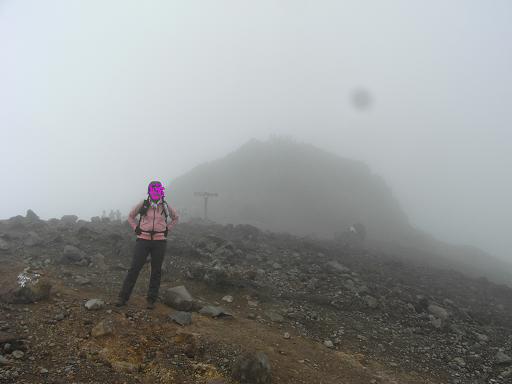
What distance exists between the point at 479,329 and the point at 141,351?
10599 millimetres

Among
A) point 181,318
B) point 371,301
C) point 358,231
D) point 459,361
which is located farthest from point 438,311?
point 358,231

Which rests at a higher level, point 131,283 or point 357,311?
point 131,283

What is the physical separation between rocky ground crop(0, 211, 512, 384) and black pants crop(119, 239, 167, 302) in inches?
15.8

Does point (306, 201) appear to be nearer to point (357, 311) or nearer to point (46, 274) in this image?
point (357, 311)

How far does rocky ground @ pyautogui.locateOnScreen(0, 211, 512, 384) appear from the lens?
622 cm

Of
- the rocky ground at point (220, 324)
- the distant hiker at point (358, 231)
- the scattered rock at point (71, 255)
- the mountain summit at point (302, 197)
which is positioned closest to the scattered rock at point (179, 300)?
the rocky ground at point (220, 324)

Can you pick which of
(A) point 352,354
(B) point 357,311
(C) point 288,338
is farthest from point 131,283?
(B) point 357,311

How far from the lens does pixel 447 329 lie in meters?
Result: 10.6

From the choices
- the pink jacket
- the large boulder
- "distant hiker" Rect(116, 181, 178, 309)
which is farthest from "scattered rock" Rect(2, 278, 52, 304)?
the large boulder

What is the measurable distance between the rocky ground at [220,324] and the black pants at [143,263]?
1.32 ft

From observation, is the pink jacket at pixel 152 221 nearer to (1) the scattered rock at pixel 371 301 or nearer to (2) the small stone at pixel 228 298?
(2) the small stone at pixel 228 298

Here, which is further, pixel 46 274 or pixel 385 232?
pixel 385 232

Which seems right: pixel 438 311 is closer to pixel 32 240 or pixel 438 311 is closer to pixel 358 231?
pixel 32 240

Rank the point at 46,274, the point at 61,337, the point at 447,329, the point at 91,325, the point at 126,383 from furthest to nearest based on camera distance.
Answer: the point at 447,329 < the point at 46,274 < the point at 91,325 < the point at 61,337 < the point at 126,383
